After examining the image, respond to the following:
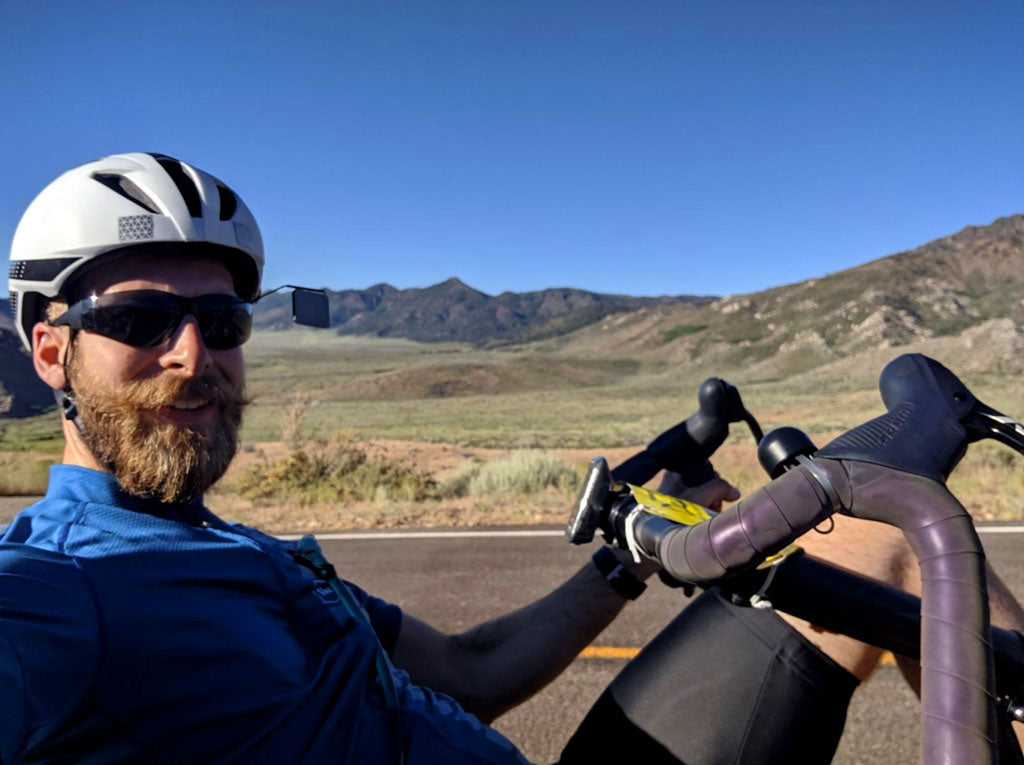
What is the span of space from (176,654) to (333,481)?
941 cm

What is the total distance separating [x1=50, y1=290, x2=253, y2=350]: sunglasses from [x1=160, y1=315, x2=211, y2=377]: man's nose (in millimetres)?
17

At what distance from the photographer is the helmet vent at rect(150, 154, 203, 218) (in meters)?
1.91

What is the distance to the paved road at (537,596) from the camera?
3.17m

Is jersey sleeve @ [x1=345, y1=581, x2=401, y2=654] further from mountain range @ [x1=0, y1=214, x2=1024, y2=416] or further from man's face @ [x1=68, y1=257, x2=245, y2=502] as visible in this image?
A: mountain range @ [x1=0, y1=214, x2=1024, y2=416]

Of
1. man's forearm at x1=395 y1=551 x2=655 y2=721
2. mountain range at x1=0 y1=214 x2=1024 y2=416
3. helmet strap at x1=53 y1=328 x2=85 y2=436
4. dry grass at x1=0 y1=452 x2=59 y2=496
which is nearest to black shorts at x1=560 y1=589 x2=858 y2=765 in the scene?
man's forearm at x1=395 y1=551 x2=655 y2=721

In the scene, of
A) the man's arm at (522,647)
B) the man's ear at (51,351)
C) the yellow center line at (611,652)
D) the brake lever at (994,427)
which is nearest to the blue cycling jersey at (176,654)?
the man's ear at (51,351)

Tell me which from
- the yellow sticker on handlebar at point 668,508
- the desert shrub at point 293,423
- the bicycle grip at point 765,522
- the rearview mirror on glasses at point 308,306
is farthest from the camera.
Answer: the desert shrub at point 293,423

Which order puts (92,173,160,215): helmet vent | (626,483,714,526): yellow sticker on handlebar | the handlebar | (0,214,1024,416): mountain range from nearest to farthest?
1. the handlebar
2. (626,483,714,526): yellow sticker on handlebar
3. (92,173,160,215): helmet vent
4. (0,214,1024,416): mountain range

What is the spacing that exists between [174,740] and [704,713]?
4.07 feet

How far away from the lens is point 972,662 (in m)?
0.98

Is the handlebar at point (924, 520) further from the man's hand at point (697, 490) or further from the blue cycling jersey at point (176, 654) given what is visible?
the man's hand at point (697, 490)

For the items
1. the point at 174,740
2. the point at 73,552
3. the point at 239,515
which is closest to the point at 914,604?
the point at 174,740

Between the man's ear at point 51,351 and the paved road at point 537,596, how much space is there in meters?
2.28

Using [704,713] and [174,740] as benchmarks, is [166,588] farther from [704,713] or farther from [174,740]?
[704,713]
